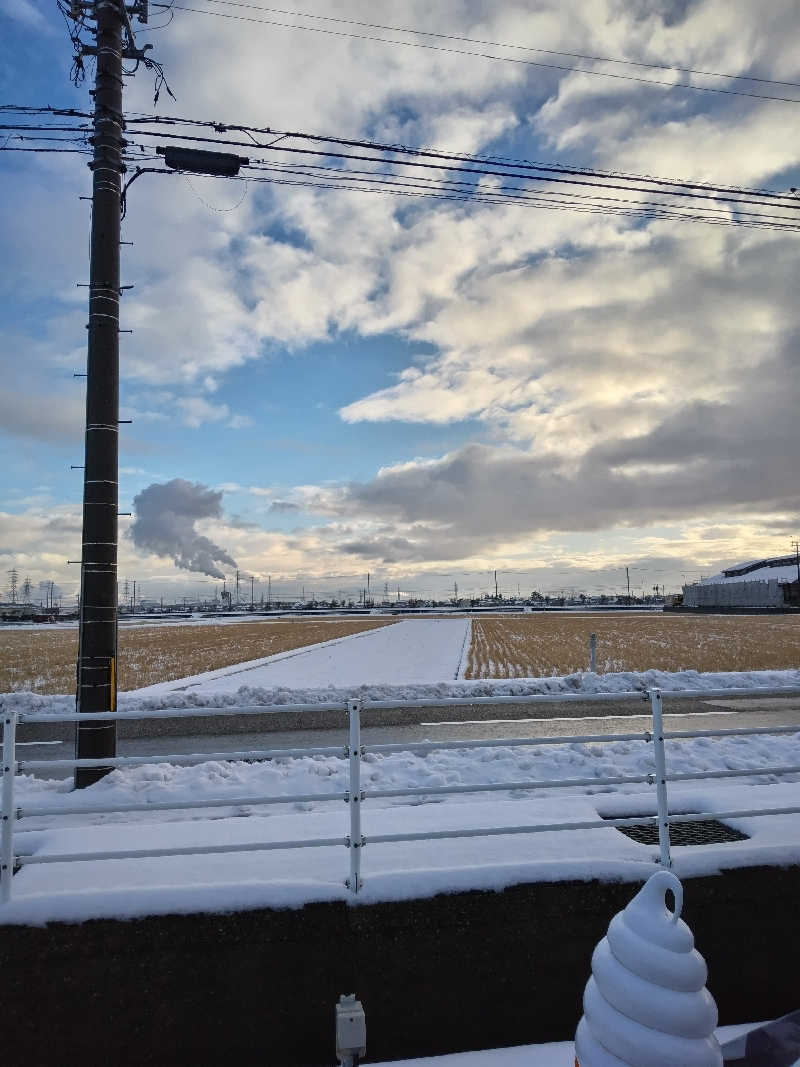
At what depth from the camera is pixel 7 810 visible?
4.11 m

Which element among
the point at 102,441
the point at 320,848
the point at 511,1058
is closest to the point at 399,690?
the point at 102,441

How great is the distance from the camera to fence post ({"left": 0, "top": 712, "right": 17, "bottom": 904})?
159 inches

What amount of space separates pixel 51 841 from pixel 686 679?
15113 mm

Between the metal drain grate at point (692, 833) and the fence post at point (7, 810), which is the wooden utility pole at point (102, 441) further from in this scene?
the metal drain grate at point (692, 833)

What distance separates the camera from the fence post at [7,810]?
4035 millimetres

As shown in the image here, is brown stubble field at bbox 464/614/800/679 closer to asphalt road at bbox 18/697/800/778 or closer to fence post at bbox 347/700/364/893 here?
asphalt road at bbox 18/697/800/778

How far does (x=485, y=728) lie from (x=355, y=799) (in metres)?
8.10

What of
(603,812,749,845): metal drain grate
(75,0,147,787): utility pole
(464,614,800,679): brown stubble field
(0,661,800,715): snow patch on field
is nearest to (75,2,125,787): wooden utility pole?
(75,0,147,787): utility pole

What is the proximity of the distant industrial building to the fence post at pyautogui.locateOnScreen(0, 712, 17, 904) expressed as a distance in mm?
95609

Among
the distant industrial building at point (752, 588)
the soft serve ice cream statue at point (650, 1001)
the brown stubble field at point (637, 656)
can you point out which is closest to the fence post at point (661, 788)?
the soft serve ice cream statue at point (650, 1001)

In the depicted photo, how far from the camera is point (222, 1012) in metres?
3.98

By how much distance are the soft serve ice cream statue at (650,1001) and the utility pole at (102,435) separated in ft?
22.6

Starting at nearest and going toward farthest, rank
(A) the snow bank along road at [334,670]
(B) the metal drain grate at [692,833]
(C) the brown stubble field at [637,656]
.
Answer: (B) the metal drain grate at [692,833], (A) the snow bank along road at [334,670], (C) the brown stubble field at [637,656]

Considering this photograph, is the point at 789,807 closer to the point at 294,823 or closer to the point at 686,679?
the point at 294,823
